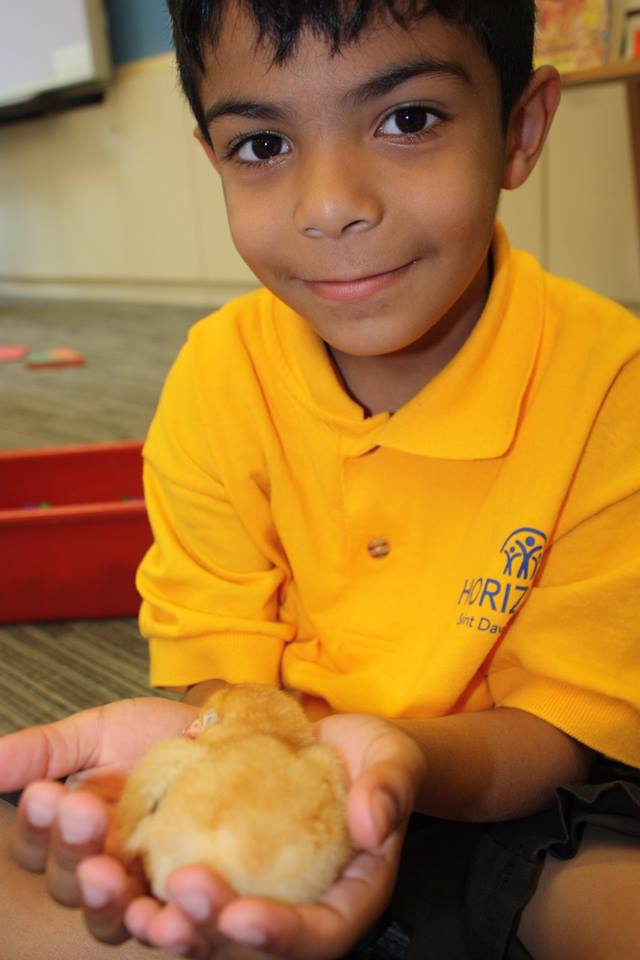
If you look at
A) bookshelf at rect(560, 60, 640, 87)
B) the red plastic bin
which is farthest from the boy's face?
bookshelf at rect(560, 60, 640, 87)

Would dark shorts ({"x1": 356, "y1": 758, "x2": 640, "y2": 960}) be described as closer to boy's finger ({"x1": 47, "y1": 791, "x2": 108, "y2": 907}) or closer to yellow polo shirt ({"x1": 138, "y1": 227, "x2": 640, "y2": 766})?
yellow polo shirt ({"x1": 138, "y1": 227, "x2": 640, "y2": 766})

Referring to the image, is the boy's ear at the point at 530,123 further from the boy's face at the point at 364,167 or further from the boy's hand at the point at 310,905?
the boy's hand at the point at 310,905

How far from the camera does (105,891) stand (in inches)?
15.7

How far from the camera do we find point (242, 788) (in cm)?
43

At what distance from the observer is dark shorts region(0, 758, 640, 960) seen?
569 millimetres

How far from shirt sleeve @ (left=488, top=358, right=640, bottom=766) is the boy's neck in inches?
5.1

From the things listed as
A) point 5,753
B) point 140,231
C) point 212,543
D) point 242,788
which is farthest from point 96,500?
point 140,231

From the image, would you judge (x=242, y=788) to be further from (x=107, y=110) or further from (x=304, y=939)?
(x=107, y=110)

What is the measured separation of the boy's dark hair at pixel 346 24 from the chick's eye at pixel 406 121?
0.05 meters

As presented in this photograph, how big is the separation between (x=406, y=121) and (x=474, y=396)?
0.64 feet

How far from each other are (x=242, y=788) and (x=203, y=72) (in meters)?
0.47

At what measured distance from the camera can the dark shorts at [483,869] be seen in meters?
0.57

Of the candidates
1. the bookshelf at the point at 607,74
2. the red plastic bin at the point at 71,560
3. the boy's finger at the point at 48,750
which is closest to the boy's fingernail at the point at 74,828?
the boy's finger at the point at 48,750

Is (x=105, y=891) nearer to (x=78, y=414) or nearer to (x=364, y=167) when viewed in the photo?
(x=364, y=167)
